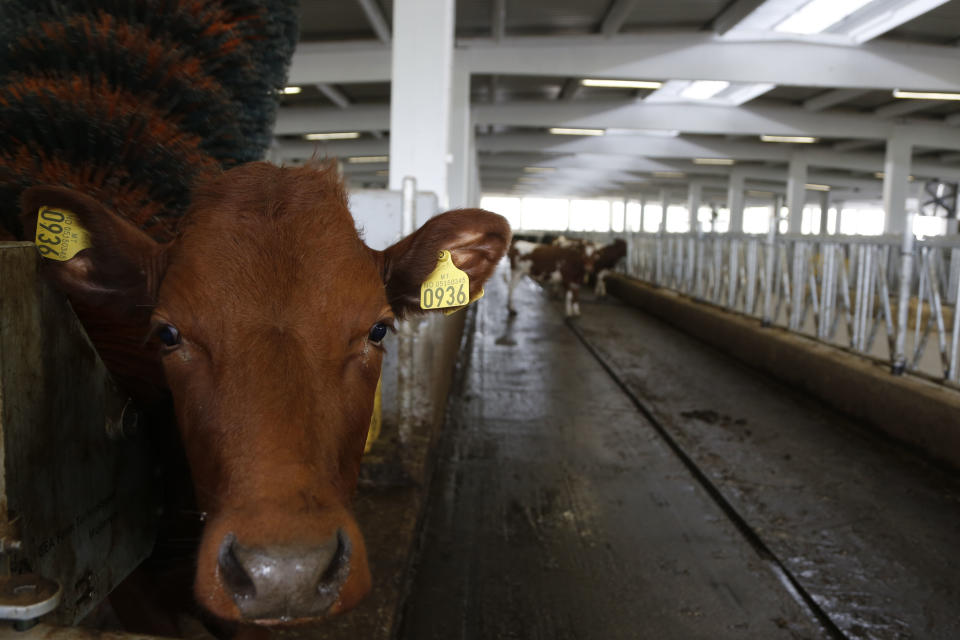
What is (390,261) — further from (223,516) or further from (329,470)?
(223,516)

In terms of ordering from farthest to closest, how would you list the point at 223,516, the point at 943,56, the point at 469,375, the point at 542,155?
the point at 542,155
the point at 943,56
the point at 469,375
the point at 223,516

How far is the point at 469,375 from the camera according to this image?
322 inches

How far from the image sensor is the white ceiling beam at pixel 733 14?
1109cm

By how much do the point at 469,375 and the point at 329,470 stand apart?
6.73 metres

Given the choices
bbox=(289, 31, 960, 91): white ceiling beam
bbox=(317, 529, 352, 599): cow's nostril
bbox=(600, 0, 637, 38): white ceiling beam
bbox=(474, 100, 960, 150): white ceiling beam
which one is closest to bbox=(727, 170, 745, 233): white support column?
bbox=(474, 100, 960, 150): white ceiling beam

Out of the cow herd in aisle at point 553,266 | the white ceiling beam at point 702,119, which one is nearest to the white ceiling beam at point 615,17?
the cow herd in aisle at point 553,266

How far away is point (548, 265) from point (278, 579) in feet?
45.9

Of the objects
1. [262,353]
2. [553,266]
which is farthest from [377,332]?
[553,266]

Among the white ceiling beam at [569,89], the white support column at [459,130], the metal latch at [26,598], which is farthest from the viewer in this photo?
the white ceiling beam at [569,89]

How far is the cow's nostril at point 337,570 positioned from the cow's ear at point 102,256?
75 cm

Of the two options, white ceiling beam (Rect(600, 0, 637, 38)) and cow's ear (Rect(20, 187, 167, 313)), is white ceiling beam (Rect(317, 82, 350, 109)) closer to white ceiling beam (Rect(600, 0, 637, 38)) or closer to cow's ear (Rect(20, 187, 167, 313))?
white ceiling beam (Rect(600, 0, 637, 38))

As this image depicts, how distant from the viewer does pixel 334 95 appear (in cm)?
1703

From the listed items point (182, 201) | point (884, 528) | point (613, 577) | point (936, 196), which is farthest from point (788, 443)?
point (936, 196)

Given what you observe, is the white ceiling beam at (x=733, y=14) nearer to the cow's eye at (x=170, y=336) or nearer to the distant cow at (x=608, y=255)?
the distant cow at (x=608, y=255)
